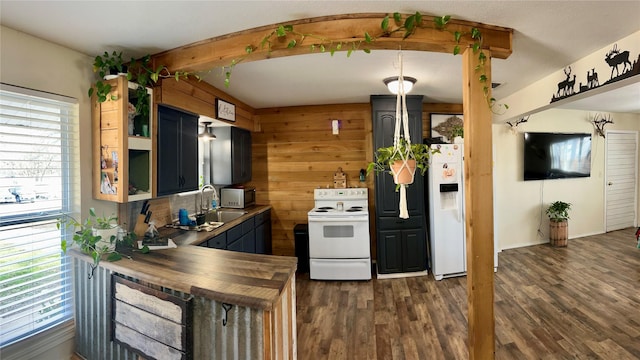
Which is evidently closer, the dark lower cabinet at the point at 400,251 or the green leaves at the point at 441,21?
the green leaves at the point at 441,21

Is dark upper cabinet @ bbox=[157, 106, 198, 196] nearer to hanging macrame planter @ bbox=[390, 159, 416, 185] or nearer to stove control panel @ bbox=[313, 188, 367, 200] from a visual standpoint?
stove control panel @ bbox=[313, 188, 367, 200]

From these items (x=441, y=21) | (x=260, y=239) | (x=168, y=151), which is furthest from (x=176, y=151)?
(x=441, y=21)

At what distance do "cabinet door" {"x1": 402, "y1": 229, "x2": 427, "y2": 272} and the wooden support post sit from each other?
1805mm

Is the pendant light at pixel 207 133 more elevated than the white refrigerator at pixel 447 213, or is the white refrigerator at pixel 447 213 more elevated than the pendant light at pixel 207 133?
the pendant light at pixel 207 133

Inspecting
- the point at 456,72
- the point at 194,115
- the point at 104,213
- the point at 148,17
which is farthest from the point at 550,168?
→ the point at 104,213

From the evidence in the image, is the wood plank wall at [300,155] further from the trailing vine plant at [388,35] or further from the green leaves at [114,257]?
the green leaves at [114,257]

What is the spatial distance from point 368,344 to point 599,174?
5.73 m

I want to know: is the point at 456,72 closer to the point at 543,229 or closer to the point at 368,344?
the point at 368,344

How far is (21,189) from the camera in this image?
1.70 meters

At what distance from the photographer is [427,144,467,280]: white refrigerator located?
11.5 feet

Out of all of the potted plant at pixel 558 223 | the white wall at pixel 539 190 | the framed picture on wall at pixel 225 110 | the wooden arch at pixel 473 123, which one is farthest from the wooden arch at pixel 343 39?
the potted plant at pixel 558 223

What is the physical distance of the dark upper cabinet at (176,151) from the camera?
235 centimetres

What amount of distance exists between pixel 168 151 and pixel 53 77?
33.3 inches

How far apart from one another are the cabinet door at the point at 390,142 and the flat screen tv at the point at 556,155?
232 centimetres
